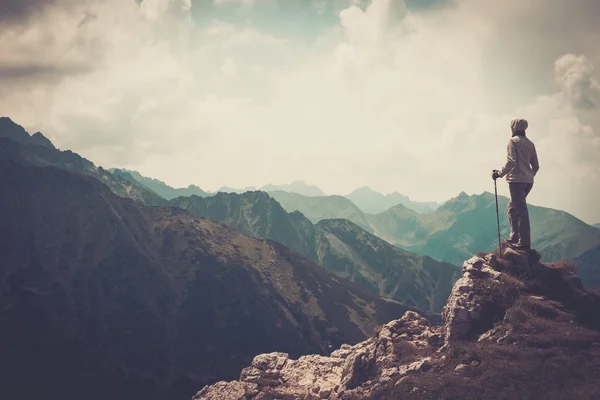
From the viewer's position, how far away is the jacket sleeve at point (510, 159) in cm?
2677

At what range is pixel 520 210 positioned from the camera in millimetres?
27031

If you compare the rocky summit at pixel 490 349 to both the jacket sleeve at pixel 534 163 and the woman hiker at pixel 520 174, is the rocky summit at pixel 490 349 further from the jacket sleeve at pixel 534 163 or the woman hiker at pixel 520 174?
the jacket sleeve at pixel 534 163

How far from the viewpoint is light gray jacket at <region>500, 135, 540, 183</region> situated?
2673cm

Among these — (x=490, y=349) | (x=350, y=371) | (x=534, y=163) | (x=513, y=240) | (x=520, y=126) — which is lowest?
(x=350, y=371)

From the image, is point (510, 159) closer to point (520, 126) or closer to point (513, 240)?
point (520, 126)

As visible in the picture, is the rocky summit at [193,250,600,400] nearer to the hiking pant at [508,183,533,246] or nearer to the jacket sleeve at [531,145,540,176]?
the hiking pant at [508,183,533,246]

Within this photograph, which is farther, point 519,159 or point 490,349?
point 519,159

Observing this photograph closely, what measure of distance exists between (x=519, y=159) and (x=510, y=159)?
0.52 meters

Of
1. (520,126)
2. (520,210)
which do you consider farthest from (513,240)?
(520,126)

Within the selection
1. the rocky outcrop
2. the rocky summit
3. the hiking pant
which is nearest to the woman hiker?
the hiking pant

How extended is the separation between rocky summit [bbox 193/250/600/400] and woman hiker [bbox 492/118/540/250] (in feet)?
5.77

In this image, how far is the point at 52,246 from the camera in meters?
194

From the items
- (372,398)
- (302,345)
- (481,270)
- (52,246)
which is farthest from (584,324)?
(52,246)

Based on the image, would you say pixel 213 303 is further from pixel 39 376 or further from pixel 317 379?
pixel 317 379
